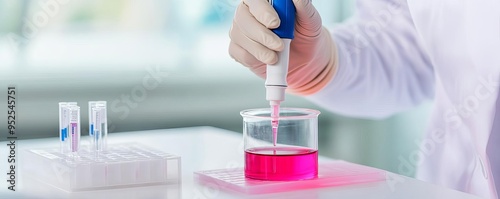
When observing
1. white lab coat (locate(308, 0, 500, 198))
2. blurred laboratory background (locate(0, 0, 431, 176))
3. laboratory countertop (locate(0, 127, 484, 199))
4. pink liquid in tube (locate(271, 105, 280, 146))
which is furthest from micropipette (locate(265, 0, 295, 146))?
blurred laboratory background (locate(0, 0, 431, 176))

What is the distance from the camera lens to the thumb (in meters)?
1.33

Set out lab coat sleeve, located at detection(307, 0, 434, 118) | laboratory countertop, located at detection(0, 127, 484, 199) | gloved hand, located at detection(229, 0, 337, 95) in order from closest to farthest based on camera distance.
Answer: laboratory countertop, located at detection(0, 127, 484, 199)
gloved hand, located at detection(229, 0, 337, 95)
lab coat sleeve, located at detection(307, 0, 434, 118)

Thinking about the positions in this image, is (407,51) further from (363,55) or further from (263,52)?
(263,52)

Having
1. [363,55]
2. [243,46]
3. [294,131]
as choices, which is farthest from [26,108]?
[294,131]

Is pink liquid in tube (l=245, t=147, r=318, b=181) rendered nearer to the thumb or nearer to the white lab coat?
the thumb

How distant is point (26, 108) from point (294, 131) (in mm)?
2890

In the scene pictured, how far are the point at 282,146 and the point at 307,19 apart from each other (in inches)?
12.9

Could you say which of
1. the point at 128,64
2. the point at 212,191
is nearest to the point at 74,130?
the point at 212,191

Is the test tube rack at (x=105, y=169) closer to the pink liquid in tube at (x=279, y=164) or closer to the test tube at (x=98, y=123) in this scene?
the test tube at (x=98, y=123)

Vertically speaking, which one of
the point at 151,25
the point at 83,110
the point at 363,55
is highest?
the point at 151,25

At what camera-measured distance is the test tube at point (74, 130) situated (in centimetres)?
128

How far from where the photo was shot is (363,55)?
2.10 metres

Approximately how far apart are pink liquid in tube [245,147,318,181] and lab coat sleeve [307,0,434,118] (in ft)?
2.74

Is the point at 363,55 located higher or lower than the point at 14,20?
lower
